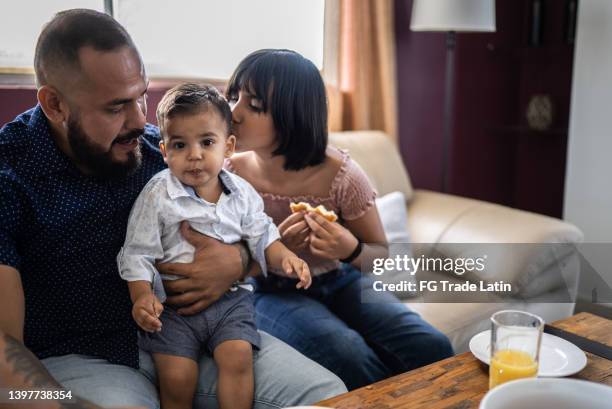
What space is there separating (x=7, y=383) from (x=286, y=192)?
2.71 ft

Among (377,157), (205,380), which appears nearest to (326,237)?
(205,380)

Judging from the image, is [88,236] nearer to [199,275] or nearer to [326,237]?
[199,275]

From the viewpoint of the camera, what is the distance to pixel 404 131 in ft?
10.2

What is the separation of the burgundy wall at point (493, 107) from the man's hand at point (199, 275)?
1.93 m

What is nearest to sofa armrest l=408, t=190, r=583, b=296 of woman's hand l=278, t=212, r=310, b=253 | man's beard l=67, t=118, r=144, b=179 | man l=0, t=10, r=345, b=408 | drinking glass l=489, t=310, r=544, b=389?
woman's hand l=278, t=212, r=310, b=253

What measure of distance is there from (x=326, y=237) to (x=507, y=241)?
907 mm

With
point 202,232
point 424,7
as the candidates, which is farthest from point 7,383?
point 424,7

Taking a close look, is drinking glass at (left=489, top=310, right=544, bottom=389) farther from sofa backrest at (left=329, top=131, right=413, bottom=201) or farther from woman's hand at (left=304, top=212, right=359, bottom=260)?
sofa backrest at (left=329, top=131, right=413, bottom=201)

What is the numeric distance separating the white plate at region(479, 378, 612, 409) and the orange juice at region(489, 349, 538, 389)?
17 cm

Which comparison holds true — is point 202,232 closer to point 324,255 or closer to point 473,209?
point 324,255

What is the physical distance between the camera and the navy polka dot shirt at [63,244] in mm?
1227

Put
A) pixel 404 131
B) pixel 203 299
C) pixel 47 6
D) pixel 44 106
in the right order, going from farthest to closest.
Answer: pixel 404 131 → pixel 47 6 → pixel 203 299 → pixel 44 106

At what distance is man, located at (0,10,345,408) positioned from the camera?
3.97ft

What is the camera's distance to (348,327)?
167 cm
